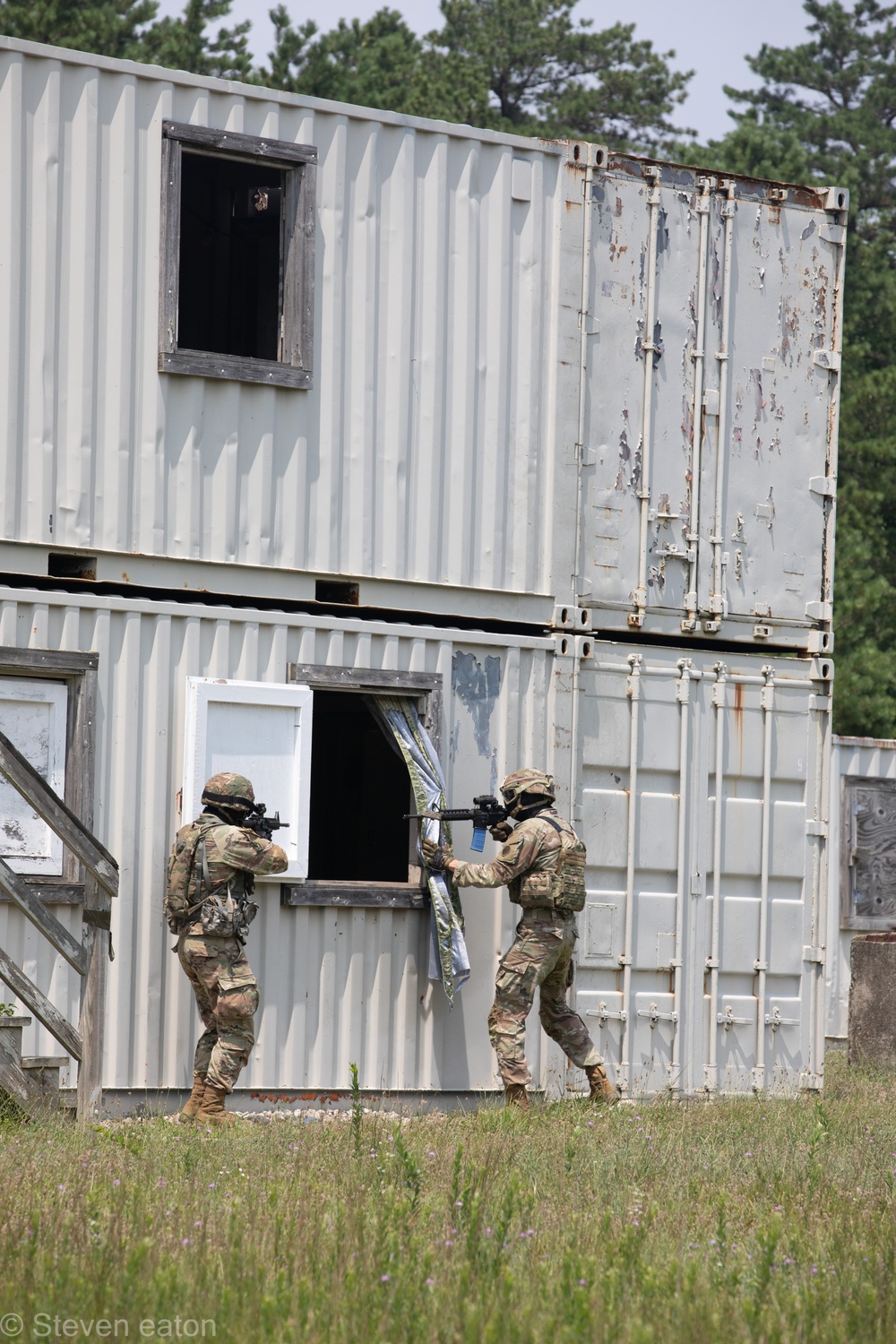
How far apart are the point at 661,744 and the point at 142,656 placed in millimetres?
3362

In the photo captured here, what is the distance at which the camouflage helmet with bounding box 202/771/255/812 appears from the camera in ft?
30.8

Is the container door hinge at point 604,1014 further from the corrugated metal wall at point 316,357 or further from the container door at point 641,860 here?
the corrugated metal wall at point 316,357

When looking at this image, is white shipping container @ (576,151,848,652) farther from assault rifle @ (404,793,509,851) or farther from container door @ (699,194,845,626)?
assault rifle @ (404,793,509,851)

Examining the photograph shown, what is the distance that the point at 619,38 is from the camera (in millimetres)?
35906

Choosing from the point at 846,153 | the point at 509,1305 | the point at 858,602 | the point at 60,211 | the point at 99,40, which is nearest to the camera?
the point at 509,1305

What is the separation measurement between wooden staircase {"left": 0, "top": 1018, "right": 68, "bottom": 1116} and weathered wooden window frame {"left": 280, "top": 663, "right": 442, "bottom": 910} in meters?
1.92

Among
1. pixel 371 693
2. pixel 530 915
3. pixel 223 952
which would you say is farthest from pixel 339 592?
pixel 223 952

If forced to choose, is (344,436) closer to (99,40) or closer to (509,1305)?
(509,1305)

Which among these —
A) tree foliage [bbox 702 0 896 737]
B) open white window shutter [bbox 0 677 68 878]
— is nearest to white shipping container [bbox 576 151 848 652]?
open white window shutter [bbox 0 677 68 878]

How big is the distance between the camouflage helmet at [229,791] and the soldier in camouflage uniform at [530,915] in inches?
49.3

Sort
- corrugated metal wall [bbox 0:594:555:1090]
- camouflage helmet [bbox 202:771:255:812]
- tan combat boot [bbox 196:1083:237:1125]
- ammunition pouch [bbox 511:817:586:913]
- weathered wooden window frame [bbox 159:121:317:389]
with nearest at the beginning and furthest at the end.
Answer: tan combat boot [bbox 196:1083:237:1125] < camouflage helmet [bbox 202:771:255:812] < corrugated metal wall [bbox 0:594:555:1090] < weathered wooden window frame [bbox 159:121:317:389] < ammunition pouch [bbox 511:817:586:913]

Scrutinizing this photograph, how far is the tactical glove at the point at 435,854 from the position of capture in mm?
10188

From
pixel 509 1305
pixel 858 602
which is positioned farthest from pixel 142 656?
pixel 858 602

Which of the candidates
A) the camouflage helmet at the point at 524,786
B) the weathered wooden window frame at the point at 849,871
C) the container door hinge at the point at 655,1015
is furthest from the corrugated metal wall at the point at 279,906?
the weathered wooden window frame at the point at 849,871
